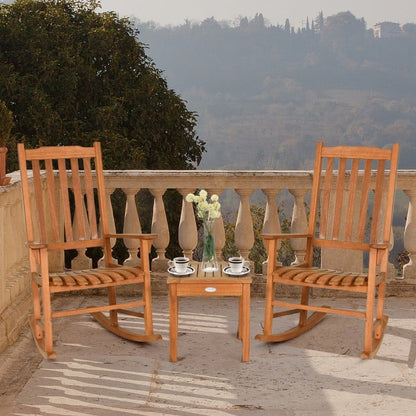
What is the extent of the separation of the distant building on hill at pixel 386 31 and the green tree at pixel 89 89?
166ft

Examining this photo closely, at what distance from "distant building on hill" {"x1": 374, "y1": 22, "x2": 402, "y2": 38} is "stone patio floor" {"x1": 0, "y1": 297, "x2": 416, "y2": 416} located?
207 feet

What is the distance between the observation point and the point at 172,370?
4062 mm

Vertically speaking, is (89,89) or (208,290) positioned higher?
(208,290)

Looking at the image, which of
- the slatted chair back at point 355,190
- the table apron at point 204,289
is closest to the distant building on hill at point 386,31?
the slatted chair back at point 355,190

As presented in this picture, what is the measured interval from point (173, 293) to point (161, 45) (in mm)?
64091

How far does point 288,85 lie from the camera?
58094 mm

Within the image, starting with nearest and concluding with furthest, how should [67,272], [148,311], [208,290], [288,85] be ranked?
[208,290]
[148,311]
[67,272]
[288,85]

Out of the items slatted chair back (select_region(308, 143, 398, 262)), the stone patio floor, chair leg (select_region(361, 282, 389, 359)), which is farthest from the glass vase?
chair leg (select_region(361, 282, 389, 359))

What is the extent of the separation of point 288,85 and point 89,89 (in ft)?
137

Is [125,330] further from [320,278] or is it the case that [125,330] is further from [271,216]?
[271,216]

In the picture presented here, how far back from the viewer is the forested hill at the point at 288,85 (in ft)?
176

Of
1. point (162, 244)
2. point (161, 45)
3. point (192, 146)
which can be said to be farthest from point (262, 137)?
point (162, 244)

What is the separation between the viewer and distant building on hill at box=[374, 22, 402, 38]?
213 ft

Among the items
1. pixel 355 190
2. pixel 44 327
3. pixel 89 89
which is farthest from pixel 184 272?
pixel 89 89
